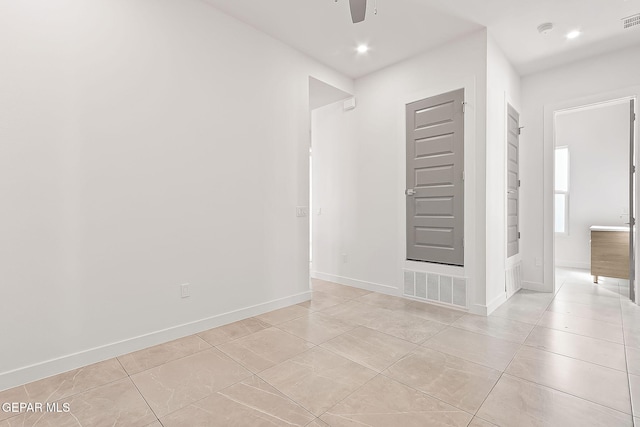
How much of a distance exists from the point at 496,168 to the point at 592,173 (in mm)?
3499

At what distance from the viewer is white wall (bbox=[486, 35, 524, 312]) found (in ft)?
10.6

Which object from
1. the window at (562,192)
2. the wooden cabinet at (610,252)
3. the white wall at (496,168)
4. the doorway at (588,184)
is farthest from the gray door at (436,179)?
the window at (562,192)

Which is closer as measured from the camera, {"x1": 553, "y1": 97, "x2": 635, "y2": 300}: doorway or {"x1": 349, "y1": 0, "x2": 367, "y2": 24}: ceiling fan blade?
{"x1": 349, "y1": 0, "x2": 367, "y2": 24}: ceiling fan blade

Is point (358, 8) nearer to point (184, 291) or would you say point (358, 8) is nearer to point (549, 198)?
point (184, 291)

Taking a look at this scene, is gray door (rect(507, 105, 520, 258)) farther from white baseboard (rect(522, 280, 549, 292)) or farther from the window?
the window

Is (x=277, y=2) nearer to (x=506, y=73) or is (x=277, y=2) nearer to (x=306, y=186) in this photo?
(x=306, y=186)

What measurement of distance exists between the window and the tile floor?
3.07m

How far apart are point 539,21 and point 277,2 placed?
259 centimetres

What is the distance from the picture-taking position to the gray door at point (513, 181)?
3.83 meters

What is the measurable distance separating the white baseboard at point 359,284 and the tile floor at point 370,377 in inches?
32.7

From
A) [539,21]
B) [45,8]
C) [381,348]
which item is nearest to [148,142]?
[45,8]

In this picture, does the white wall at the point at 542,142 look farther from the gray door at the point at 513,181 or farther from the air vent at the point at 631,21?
the air vent at the point at 631,21

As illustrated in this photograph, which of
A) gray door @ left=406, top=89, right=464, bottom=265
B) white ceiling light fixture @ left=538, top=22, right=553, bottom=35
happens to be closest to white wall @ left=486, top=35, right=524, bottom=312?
gray door @ left=406, top=89, right=464, bottom=265

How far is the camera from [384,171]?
4027mm
